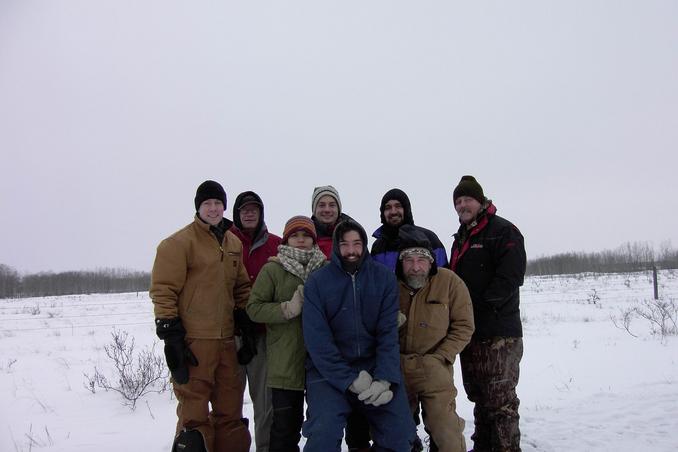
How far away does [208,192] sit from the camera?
334cm

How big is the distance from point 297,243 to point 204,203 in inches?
32.6

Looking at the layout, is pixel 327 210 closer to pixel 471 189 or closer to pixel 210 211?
pixel 210 211

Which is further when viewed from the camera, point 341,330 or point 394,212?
point 394,212

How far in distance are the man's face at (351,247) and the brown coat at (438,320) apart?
0.61 metres

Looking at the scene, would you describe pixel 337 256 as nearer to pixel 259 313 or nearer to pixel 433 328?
pixel 259 313

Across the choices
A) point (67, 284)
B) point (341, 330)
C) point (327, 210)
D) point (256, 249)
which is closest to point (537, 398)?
point (341, 330)

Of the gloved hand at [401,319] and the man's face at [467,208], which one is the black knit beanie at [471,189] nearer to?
A: the man's face at [467,208]

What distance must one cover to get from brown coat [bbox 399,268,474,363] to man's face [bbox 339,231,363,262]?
2.00ft

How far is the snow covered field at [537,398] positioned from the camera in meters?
3.85

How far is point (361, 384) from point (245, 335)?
1.14m

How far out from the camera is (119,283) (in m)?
50.8

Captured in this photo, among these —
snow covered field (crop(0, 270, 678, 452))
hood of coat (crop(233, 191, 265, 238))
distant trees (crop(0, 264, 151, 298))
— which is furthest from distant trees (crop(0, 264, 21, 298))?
hood of coat (crop(233, 191, 265, 238))

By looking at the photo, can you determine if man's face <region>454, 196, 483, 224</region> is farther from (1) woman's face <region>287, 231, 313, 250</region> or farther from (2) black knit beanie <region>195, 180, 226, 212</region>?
(2) black knit beanie <region>195, 180, 226, 212</region>

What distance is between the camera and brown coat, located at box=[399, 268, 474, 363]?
3.14 meters
